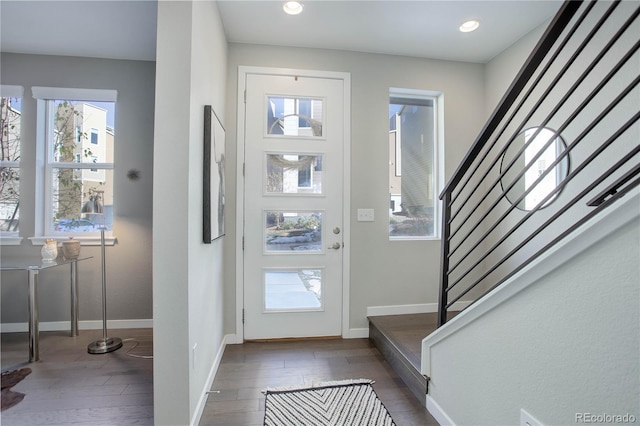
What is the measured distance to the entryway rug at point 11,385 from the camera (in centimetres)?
173

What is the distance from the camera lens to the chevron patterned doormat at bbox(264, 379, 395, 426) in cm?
163

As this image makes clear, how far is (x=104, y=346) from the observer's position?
2.42 meters

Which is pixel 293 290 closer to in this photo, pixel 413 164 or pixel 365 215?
pixel 365 215

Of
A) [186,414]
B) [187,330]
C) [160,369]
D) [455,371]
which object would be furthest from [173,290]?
[455,371]

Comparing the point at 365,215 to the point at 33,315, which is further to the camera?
the point at 365,215

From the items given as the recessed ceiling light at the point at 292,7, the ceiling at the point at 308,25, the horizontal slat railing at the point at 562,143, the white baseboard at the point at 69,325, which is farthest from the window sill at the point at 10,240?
the horizontal slat railing at the point at 562,143

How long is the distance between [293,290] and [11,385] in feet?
6.56

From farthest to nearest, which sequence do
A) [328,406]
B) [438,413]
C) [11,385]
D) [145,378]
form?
1. [145,378]
2. [11,385]
3. [328,406]
4. [438,413]

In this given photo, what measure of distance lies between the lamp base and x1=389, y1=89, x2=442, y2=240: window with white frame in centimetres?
263

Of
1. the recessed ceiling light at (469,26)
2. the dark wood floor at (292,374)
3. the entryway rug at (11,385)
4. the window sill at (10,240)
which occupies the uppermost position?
the recessed ceiling light at (469,26)

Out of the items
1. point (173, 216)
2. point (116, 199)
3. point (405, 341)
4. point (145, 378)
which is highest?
point (116, 199)

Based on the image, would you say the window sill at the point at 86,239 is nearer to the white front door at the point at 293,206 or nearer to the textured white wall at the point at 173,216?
the white front door at the point at 293,206

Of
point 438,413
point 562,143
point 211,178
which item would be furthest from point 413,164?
point 438,413

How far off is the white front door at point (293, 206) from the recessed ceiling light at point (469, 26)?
1085 mm
